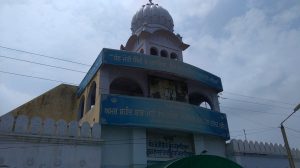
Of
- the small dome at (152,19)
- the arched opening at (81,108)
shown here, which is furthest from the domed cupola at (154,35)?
the arched opening at (81,108)

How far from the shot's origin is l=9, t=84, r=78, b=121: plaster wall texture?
50.1 ft

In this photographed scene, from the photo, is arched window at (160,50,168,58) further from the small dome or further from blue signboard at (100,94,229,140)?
blue signboard at (100,94,229,140)

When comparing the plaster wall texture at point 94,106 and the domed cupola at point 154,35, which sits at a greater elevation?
the domed cupola at point 154,35

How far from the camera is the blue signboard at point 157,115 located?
12570mm

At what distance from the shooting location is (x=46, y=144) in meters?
10.6

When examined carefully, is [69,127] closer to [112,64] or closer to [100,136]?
[100,136]

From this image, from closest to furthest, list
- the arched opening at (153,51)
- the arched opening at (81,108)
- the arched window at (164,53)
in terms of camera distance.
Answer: the arched opening at (81,108), the arched opening at (153,51), the arched window at (164,53)

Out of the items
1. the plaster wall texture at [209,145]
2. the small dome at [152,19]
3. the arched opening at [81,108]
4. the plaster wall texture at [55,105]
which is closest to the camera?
the plaster wall texture at [209,145]

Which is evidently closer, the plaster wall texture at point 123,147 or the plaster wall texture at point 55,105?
the plaster wall texture at point 123,147

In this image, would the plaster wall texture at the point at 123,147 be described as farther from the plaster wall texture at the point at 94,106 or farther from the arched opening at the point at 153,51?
the arched opening at the point at 153,51

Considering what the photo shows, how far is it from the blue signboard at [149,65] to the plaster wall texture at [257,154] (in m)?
3.58

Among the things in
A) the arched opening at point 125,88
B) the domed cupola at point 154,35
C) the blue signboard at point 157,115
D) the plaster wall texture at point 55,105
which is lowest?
the blue signboard at point 157,115

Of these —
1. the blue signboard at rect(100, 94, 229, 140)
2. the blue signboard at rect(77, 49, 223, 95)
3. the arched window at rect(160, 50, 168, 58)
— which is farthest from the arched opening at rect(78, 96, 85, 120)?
the arched window at rect(160, 50, 168, 58)

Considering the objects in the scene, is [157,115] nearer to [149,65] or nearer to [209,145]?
[149,65]
